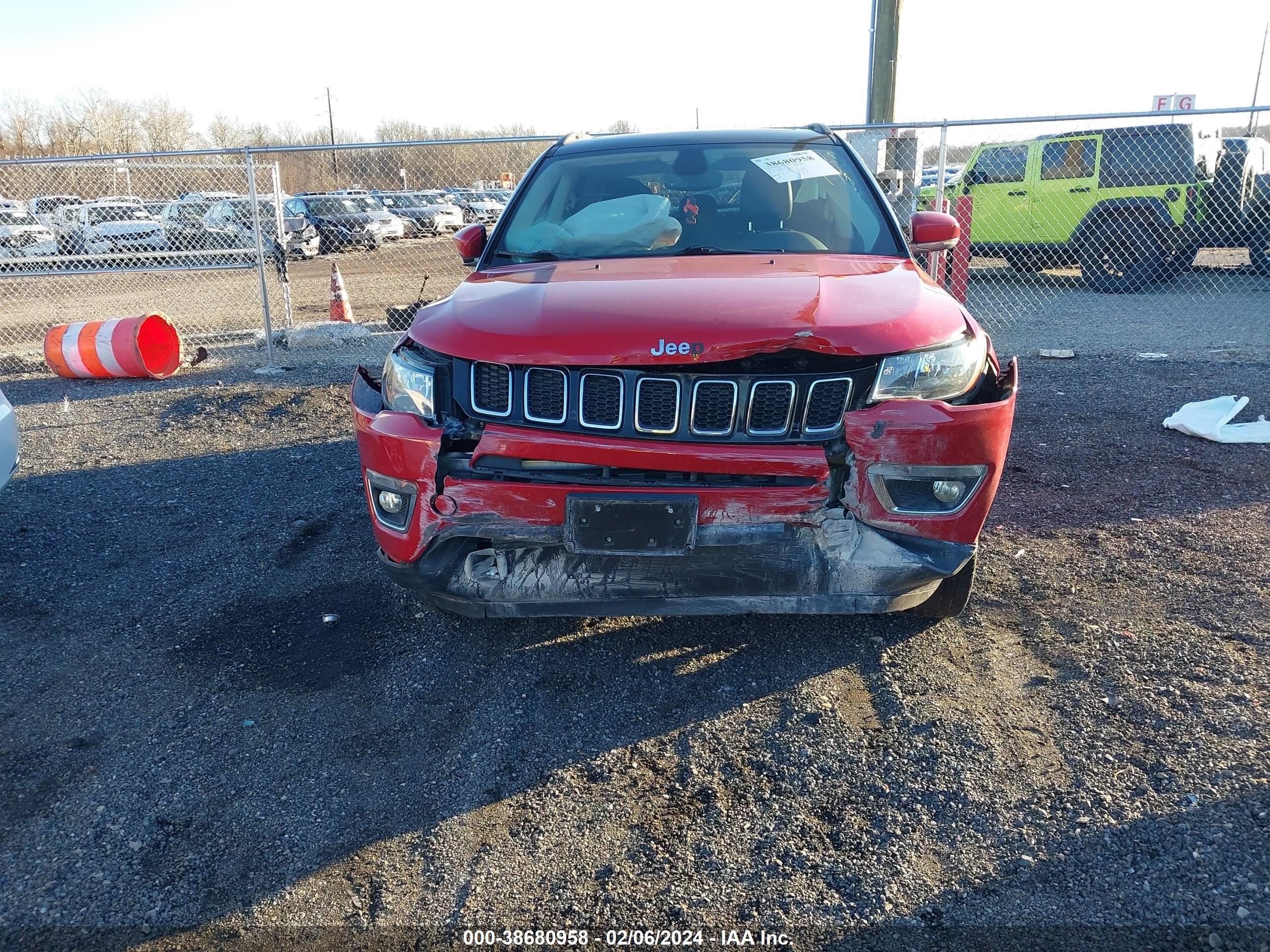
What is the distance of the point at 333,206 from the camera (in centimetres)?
2269

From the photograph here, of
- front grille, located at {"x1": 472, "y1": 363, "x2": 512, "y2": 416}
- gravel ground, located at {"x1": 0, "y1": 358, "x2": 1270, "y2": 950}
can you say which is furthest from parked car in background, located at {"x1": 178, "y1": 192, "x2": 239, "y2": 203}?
front grille, located at {"x1": 472, "y1": 363, "x2": 512, "y2": 416}

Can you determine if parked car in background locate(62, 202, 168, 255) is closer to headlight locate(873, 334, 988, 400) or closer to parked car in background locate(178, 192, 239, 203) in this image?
parked car in background locate(178, 192, 239, 203)

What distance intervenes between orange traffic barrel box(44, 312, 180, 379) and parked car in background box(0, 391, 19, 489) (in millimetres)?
4438

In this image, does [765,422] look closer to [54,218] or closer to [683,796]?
[683,796]

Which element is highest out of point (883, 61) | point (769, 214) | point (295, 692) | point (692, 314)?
point (883, 61)

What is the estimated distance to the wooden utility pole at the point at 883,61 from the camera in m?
10.2

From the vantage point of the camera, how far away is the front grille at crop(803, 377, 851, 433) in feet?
9.23

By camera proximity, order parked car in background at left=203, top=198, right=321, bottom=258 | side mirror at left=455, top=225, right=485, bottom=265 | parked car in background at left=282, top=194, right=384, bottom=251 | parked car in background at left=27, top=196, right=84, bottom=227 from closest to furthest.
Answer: side mirror at left=455, top=225, right=485, bottom=265, parked car in background at left=203, top=198, right=321, bottom=258, parked car in background at left=27, top=196, right=84, bottom=227, parked car in background at left=282, top=194, right=384, bottom=251

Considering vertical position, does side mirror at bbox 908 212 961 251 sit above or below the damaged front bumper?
above

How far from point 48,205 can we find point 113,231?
3077mm

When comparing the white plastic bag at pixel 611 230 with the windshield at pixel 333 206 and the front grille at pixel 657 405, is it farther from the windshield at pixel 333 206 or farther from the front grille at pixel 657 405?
the windshield at pixel 333 206

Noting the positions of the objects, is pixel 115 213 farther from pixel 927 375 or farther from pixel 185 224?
pixel 927 375

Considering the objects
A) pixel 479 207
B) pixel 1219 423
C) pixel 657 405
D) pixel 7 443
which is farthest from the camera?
pixel 479 207

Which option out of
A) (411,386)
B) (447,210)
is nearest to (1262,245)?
(411,386)
